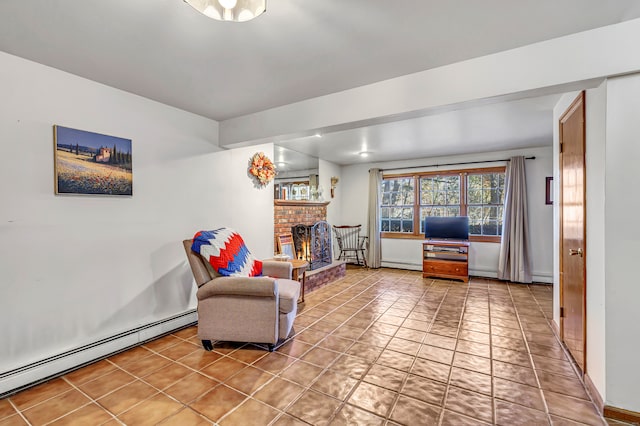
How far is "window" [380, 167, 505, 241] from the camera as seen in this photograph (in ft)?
17.8

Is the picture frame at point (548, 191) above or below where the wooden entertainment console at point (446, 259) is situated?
above

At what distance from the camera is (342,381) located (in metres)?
2.07

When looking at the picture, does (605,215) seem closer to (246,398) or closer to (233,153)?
(246,398)

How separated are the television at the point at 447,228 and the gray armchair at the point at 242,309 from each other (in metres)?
3.96

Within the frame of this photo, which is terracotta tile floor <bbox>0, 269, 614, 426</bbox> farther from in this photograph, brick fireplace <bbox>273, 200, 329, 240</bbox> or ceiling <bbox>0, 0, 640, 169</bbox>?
ceiling <bbox>0, 0, 640, 169</bbox>

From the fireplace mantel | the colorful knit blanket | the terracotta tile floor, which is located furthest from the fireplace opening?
the colorful knit blanket

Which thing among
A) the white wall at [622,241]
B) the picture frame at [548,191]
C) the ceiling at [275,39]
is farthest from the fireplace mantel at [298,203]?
the picture frame at [548,191]

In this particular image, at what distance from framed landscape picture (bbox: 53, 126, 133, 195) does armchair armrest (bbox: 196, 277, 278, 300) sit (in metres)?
1.18

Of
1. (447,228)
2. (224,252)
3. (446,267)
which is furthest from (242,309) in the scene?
(447,228)

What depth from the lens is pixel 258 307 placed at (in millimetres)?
2479

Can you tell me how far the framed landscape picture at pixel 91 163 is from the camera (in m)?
2.22

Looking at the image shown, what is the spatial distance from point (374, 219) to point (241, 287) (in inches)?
169

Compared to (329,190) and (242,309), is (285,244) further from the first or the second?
(242,309)

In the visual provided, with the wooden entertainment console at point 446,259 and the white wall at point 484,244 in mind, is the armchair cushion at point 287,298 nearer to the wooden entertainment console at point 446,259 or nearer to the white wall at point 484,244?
the wooden entertainment console at point 446,259
